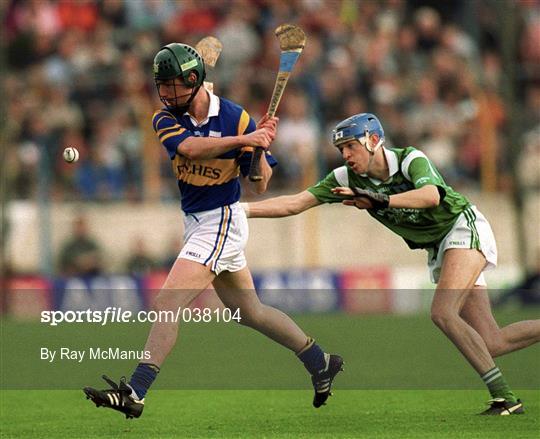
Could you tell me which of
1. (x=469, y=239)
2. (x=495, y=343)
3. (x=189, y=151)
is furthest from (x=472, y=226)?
(x=189, y=151)

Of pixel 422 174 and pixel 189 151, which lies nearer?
pixel 189 151

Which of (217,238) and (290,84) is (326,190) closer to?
(217,238)

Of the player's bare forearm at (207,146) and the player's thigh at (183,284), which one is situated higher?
the player's bare forearm at (207,146)

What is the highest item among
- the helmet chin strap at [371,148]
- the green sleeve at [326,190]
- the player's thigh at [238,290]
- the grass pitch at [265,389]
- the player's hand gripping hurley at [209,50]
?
the player's hand gripping hurley at [209,50]

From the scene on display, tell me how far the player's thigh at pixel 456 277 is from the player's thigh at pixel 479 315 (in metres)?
0.15

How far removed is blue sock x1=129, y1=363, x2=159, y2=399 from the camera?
27.5 ft

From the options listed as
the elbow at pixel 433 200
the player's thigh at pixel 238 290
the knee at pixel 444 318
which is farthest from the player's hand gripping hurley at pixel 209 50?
the knee at pixel 444 318

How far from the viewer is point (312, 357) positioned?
9.39 metres

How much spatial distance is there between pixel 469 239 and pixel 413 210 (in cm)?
43

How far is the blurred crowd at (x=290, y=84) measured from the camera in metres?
19.1

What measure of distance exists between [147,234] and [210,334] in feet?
12.0

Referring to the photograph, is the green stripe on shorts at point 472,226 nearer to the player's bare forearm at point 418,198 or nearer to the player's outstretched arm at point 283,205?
the player's bare forearm at point 418,198

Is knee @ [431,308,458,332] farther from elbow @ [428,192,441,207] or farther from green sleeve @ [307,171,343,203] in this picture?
green sleeve @ [307,171,343,203]

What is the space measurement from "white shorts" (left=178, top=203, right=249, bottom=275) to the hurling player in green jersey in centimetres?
31
